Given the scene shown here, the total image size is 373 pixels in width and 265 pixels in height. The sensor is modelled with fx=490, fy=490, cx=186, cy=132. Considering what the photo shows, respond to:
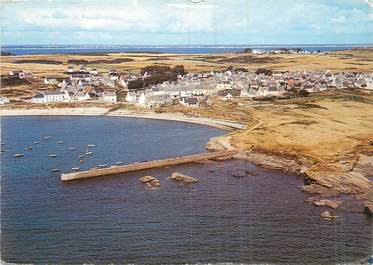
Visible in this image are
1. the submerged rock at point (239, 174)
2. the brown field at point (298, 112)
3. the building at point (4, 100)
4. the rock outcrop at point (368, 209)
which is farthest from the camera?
the building at point (4, 100)

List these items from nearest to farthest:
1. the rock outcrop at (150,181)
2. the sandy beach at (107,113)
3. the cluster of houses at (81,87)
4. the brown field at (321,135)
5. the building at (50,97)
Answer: the rock outcrop at (150,181)
the brown field at (321,135)
the sandy beach at (107,113)
the building at (50,97)
the cluster of houses at (81,87)

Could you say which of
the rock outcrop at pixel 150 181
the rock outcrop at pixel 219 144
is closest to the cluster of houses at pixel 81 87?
the rock outcrop at pixel 219 144

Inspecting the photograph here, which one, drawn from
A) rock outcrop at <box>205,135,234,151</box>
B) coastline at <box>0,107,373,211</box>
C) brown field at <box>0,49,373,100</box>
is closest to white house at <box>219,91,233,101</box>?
brown field at <box>0,49,373,100</box>

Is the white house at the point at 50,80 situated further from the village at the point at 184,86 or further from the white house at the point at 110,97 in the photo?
the white house at the point at 110,97

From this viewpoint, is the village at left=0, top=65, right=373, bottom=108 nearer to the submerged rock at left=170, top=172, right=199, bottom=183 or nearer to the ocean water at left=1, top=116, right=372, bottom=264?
the ocean water at left=1, top=116, right=372, bottom=264

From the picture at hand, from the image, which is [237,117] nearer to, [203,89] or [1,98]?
[203,89]

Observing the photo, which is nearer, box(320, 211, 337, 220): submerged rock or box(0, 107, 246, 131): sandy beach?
box(320, 211, 337, 220): submerged rock

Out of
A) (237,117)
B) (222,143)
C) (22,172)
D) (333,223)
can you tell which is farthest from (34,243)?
(237,117)

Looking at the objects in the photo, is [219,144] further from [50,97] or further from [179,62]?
[50,97]

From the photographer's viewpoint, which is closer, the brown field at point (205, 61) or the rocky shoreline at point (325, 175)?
the rocky shoreline at point (325, 175)
